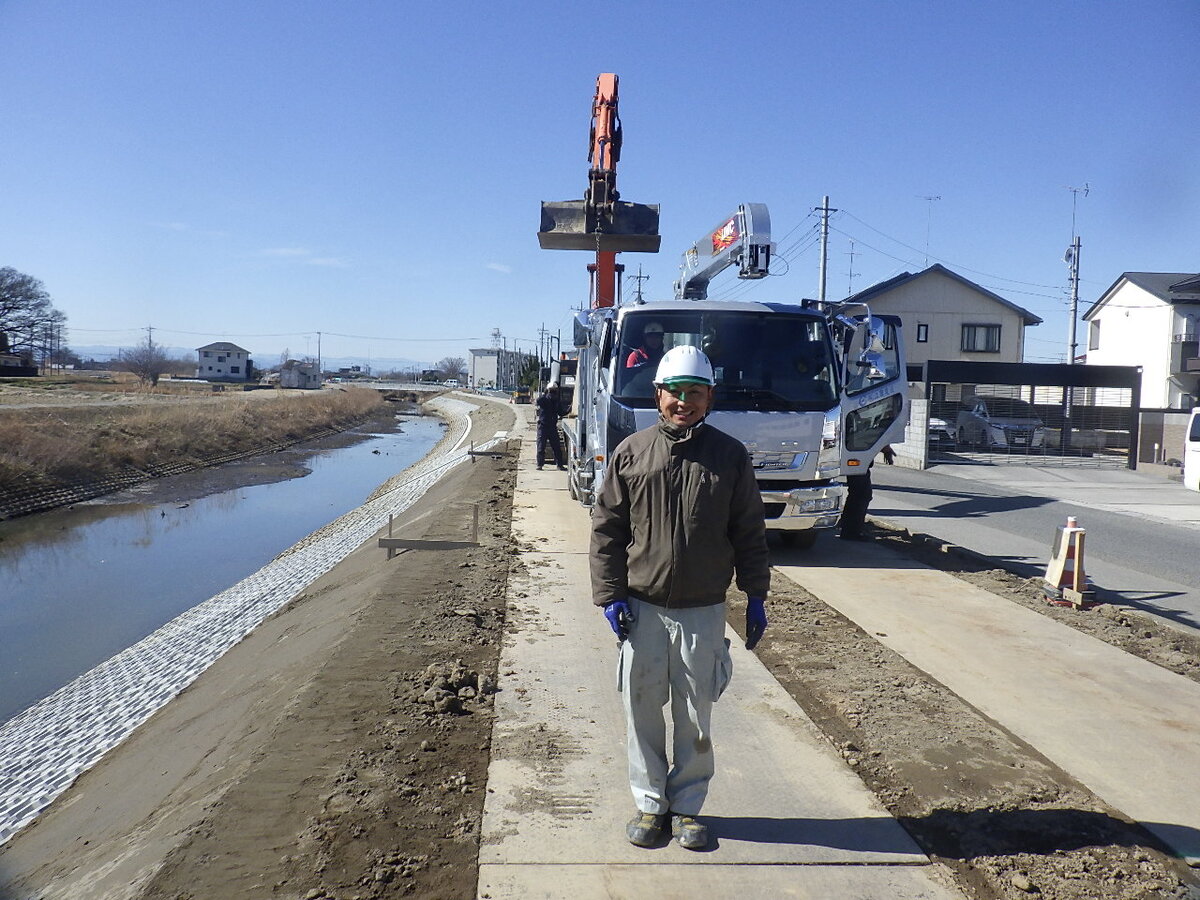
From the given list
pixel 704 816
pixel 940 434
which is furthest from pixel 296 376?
pixel 704 816

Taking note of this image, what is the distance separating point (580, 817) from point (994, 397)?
30.6 m

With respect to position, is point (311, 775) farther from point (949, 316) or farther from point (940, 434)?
point (949, 316)

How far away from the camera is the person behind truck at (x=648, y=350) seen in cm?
958

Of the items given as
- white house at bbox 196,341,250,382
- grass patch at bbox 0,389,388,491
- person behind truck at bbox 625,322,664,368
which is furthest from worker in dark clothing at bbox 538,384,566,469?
white house at bbox 196,341,250,382

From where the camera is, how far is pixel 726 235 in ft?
40.3

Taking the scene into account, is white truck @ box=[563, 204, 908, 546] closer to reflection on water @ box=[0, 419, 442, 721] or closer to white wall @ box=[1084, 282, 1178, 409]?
reflection on water @ box=[0, 419, 442, 721]

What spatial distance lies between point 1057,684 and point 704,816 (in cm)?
325

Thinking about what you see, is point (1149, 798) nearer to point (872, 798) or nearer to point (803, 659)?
point (872, 798)

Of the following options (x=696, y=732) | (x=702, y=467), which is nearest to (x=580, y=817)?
(x=696, y=732)

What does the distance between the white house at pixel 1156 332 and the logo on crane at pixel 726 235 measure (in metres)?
32.3

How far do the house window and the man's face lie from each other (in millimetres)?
46011

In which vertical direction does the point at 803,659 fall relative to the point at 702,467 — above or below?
below

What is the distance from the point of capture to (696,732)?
3.82 m

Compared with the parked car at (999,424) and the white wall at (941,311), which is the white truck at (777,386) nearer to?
the parked car at (999,424)
